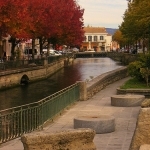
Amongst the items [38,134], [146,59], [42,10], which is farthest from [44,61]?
[38,134]

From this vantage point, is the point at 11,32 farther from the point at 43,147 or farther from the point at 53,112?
the point at 43,147

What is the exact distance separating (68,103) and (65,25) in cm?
4735

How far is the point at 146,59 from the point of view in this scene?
3145 centimetres

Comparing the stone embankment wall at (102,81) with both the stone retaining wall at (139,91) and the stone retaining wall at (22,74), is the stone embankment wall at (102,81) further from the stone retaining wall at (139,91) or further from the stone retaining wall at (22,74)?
the stone retaining wall at (22,74)

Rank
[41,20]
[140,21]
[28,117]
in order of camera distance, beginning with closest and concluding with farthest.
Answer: [28,117], [140,21], [41,20]

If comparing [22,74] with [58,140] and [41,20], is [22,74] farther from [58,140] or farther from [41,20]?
[58,140]

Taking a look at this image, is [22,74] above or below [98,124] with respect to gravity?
below

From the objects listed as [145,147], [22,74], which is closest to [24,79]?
[22,74]

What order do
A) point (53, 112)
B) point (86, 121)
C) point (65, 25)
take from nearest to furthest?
point (86, 121) < point (53, 112) < point (65, 25)

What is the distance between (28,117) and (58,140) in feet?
24.1

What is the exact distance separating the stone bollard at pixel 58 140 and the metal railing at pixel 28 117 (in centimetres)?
Result: 568

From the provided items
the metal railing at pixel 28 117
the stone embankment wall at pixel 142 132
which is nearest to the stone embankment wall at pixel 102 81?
the metal railing at pixel 28 117

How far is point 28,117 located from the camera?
15.9 m

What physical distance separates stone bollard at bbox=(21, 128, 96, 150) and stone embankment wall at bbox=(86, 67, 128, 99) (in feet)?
53.9
